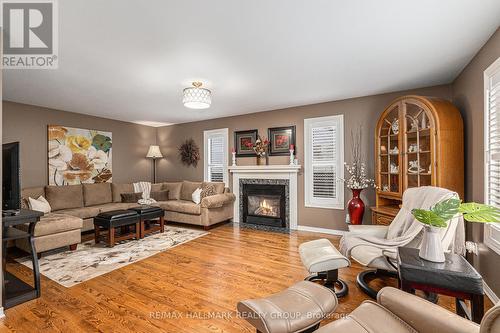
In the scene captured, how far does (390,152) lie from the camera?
3.53m

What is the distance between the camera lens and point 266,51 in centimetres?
250

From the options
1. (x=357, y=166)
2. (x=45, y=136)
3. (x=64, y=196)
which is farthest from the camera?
(x=45, y=136)

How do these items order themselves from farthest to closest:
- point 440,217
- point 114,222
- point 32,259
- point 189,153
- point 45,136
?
point 189,153, point 45,136, point 114,222, point 32,259, point 440,217

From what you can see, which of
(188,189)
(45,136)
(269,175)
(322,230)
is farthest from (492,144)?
(45,136)

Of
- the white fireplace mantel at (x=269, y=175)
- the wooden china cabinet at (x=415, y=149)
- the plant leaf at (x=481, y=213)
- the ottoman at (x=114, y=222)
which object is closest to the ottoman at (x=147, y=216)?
the ottoman at (x=114, y=222)

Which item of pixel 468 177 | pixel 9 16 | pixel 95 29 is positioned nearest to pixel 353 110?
pixel 468 177

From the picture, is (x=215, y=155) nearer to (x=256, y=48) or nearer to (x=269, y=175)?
(x=269, y=175)

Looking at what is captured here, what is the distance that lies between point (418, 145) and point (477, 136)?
0.62m

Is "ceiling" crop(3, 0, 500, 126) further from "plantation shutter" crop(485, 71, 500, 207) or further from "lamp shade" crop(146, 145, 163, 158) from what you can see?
"lamp shade" crop(146, 145, 163, 158)

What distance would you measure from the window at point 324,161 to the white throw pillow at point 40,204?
4563mm

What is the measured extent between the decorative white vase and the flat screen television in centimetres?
332

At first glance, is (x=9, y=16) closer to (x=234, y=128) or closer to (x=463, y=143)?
(x=234, y=128)

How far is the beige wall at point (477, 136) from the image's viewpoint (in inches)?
87.5

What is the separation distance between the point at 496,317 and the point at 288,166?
395 centimetres
